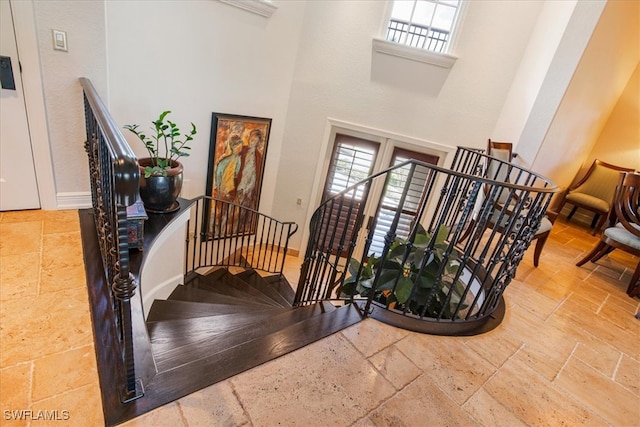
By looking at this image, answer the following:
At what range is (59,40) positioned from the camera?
185cm

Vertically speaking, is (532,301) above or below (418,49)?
below

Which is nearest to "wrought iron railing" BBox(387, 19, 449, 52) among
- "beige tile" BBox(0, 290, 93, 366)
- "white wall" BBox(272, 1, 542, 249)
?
"white wall" BBox(272, 1, 542, 249)

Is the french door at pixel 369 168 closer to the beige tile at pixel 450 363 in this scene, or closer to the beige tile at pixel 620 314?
the beige tile at pixel 620 314

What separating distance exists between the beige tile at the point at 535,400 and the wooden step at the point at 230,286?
229 centimetres

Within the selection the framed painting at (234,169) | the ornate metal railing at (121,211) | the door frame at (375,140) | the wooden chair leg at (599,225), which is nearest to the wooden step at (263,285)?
the framed painting at (234,169)

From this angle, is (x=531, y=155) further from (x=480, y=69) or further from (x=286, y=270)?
(x=286, y=270)

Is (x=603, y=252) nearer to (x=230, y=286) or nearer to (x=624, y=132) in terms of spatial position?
(x=624, y=132)

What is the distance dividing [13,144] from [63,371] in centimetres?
157

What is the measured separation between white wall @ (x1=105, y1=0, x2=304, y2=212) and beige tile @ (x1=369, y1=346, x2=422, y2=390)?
2723 millimetres

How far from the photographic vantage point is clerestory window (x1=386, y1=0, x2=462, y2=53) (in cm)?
367

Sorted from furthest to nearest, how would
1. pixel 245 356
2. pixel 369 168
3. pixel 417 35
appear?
pixel 369 168
pixel 417 35
pixel 245 356

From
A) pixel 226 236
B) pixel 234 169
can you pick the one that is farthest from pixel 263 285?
pixel 234 169

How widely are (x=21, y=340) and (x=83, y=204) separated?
1274 millimetres

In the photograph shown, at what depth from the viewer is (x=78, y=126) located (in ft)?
6.74
